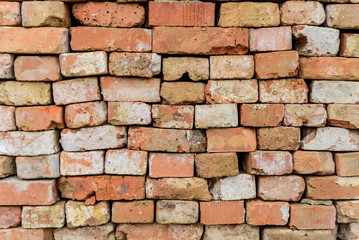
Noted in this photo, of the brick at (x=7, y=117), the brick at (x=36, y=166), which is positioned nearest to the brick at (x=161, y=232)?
the brick at (x=36, y=166)

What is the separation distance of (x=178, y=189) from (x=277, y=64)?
1.25 meters

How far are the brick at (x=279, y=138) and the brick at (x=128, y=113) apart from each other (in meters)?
0.92

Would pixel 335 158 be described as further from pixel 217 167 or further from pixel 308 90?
pixel 217 167

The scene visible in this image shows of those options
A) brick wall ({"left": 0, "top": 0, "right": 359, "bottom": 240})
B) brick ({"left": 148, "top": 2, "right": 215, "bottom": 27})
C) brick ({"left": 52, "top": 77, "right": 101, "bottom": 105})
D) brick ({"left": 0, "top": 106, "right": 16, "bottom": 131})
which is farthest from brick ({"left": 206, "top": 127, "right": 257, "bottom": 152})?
brick ({"left": 0, "top": 106, "right": 16, "bottom": 131})

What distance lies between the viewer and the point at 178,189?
212cm

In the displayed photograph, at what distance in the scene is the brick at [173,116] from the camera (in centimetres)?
208

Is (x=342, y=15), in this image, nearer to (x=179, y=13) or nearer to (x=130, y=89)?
(x=179, y=13)

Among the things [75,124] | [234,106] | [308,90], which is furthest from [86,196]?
[308,90]

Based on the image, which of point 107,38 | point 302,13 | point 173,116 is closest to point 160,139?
point 173,116

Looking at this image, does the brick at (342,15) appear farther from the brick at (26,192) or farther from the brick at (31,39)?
the brick at (26,192)

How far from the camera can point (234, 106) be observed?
2.07 metres

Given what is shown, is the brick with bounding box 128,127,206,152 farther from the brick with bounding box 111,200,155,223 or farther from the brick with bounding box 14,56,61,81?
the brick with bounding box 14,56,61,81

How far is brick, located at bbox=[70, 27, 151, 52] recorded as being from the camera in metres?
2.01

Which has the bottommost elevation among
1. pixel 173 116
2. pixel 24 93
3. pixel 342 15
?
pixel 173 116
